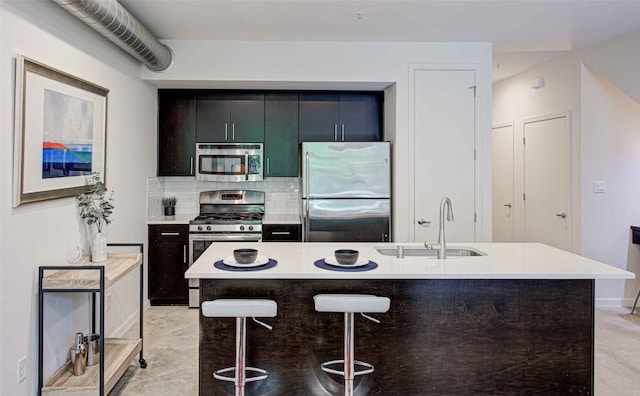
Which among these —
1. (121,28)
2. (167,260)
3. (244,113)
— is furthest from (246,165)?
(121,28)

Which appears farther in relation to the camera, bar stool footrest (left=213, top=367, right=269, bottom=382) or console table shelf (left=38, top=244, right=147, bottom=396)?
console table shelf (left=38, top=244, right=147, bottom=396)

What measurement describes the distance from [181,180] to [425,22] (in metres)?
3.22

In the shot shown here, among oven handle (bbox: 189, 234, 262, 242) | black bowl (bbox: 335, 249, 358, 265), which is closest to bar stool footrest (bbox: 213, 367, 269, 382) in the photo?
black bowl (bbox: 335, 249, 358, 265)

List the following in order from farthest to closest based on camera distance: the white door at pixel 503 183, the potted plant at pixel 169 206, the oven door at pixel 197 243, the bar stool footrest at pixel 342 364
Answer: the white door at pixel 503 183
the potted plant at pixel 169 206
the oven door at pixel 197 243
the bar stool footrest at pixel 342 364

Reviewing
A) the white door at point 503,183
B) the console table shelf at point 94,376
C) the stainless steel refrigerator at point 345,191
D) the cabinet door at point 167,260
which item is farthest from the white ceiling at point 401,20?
the console table shelf at point 94,376

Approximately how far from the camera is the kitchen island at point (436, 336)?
236 cm

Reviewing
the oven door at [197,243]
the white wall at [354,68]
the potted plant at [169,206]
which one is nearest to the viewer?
the white wall at [354,68]

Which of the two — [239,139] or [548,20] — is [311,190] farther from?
[548,20]

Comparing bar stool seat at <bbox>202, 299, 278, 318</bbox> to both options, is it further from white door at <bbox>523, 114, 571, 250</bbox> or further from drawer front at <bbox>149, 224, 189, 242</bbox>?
white door at <bbox>523, 114, 571, 250</bbox>

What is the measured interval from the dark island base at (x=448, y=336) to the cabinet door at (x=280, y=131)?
8.56 ft

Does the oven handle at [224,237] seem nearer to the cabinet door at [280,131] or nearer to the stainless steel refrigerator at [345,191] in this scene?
the stainless steel refrigerator at [345,191]

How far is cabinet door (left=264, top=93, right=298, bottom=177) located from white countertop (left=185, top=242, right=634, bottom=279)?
2.07 meters

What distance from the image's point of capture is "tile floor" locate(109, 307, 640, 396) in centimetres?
283

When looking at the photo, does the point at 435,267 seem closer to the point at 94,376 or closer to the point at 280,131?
the point at 94,376
